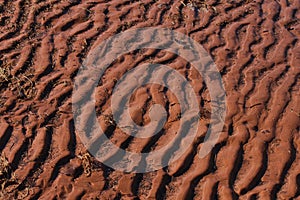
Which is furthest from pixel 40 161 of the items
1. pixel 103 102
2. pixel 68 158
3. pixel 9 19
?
pixel 9 19

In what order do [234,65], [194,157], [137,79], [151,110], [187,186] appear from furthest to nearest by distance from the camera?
1. [234,65]
2. [137,79]
3. [151,110]
4. [194,157]
5. [187,186]

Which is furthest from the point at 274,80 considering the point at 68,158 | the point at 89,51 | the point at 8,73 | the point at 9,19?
the point at 9,19

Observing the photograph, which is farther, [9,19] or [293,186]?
[9,19]

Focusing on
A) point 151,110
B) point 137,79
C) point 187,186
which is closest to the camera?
point 187,186

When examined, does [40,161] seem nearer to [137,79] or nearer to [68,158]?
[68,158]

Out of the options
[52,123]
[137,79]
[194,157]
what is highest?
[137,79]

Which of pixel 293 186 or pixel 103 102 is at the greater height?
pixel 103 102
